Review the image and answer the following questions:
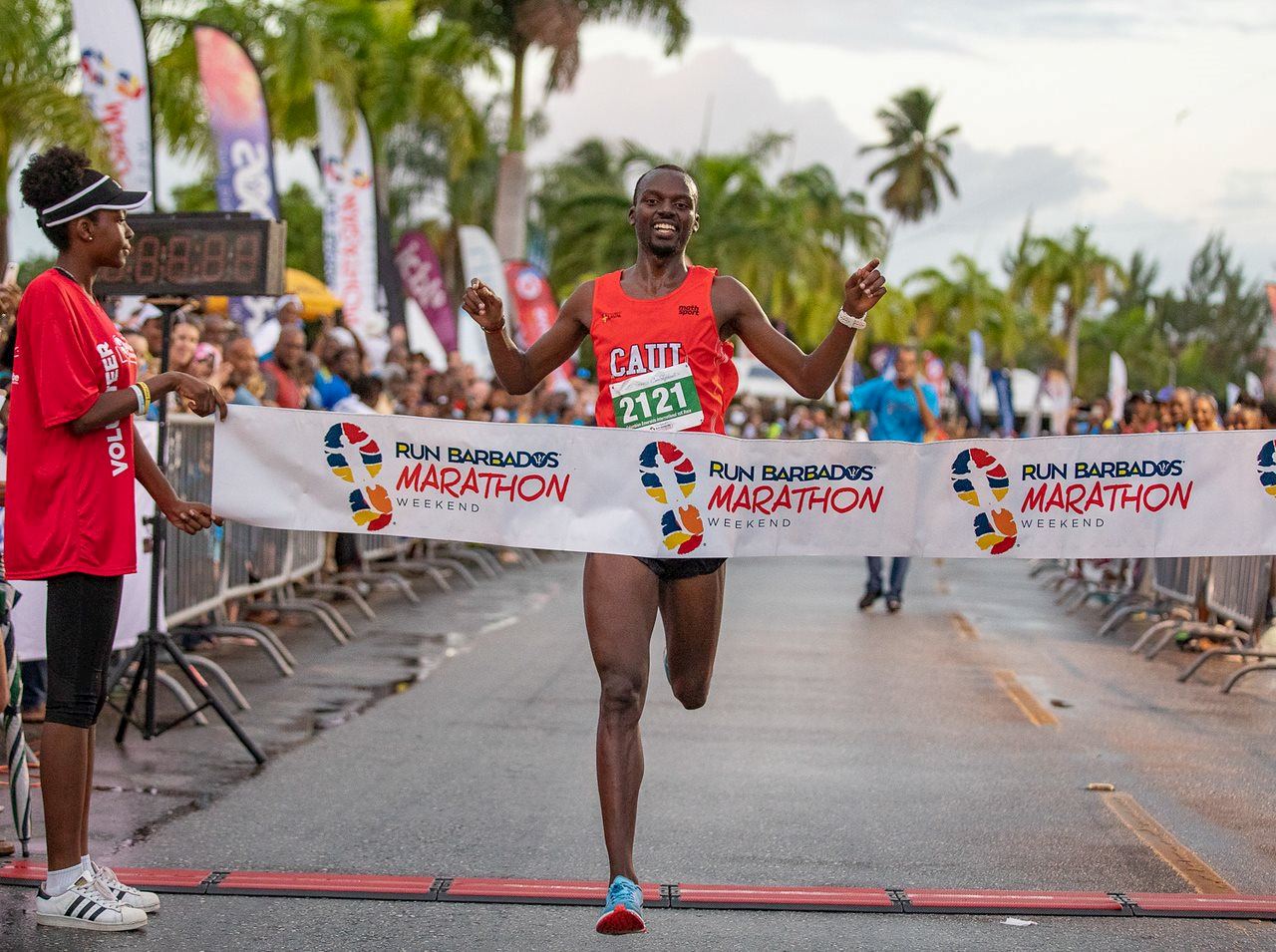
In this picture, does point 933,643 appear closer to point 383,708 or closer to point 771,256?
point 383,708

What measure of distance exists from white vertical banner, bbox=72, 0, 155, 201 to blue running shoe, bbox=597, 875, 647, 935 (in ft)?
40.6

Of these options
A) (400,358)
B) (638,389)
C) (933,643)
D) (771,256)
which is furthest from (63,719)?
(771,256)

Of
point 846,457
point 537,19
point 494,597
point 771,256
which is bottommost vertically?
point 494,597

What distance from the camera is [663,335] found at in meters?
5.50

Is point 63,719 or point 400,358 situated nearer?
point 63,719

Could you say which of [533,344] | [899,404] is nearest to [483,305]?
[533,344]

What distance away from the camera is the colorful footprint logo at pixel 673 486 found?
566cm

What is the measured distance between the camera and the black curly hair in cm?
553

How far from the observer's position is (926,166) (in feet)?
328

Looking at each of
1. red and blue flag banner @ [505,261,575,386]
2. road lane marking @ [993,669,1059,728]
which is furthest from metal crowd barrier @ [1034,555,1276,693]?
red and blue flag banner @ [505,261,575,386]

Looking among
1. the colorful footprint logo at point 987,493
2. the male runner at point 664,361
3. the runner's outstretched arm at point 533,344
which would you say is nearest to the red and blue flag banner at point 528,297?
the colorful footprint logo at point 987,493

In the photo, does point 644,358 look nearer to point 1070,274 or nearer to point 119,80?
point 119,80

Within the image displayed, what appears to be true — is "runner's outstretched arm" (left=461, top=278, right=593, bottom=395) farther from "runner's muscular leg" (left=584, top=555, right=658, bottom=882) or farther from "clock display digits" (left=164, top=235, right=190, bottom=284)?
"clock display digits" (left=164, top=235, right=190, bottom=284)

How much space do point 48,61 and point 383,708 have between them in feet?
48.1
